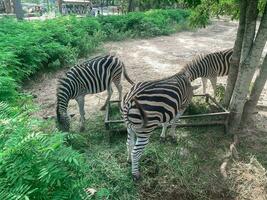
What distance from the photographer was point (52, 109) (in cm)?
687

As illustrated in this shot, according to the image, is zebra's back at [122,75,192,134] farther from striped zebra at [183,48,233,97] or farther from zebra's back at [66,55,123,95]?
striped zebra at [183,48,233,97]

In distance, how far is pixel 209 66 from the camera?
6828 mm

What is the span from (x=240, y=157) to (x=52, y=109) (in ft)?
Result: 13.6

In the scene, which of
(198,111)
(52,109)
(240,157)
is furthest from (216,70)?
(52,109)

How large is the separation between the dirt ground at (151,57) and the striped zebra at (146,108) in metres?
2.38

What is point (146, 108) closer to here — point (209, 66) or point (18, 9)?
point (209, 66)

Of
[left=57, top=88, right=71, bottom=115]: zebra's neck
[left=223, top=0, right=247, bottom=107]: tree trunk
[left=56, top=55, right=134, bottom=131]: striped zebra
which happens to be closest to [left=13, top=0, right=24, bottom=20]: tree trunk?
[left=56, top=55, right=134, bottom=131]: striped zebra

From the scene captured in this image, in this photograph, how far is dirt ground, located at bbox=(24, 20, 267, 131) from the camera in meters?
7.36

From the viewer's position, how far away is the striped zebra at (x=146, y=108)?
409 centimetres

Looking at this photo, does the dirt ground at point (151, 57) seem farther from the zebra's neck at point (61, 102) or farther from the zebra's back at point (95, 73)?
the zebra's neck at point (61, 102)

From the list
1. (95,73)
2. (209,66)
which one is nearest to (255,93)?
(209,66)

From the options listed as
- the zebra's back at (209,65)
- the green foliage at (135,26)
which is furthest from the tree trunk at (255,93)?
the green foliage at (135,26)

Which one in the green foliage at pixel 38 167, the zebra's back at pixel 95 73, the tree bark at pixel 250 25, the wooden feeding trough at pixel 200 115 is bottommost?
the wooden feeding trough at pixel 200 115

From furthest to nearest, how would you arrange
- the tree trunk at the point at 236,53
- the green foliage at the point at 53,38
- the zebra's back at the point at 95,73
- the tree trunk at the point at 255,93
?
the green foliage at the point at 53,38, the zebra's back at the point at 95,73, the tree trunk at the point at 236,53, the tree trunk at the point at 255,93
